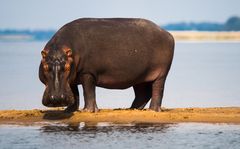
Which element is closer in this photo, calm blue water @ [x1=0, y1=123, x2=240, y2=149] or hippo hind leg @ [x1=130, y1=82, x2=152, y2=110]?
calm blue water @ [x1=0, y1=123, x2=240, y2=149]

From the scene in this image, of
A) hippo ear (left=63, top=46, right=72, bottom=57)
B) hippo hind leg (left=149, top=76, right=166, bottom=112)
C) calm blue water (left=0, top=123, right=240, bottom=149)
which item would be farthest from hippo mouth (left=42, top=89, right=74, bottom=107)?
hippo hind leg (left=149, top=76, right=166, bottom=112)

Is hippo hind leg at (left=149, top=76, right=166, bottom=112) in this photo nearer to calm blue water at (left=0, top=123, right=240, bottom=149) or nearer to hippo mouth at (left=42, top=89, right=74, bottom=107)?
calm blue water at (left=0, top=123, right=240, bottom=149)

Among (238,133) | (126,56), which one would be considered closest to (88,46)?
(126,56)

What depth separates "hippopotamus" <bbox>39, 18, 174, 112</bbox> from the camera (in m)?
16.9

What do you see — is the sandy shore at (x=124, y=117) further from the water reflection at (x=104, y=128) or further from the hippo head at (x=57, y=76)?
the hippo head at (x=57, y=76)

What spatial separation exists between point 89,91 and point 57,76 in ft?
3.44

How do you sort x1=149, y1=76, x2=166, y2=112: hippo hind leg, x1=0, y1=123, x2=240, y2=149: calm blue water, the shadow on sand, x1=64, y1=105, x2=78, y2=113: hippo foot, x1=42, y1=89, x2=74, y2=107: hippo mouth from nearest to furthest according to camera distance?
x1=0, y1=123, x2=240, y2=149: calm blue water
x1=42, y1=89, x2=74, y2=107: hippo mouth
the shadow on sand
x1=64, y1=105, x2=78, y2=113: hippo foot
x1=149, y1=76, x2=166, y2=112: hippo hind leg

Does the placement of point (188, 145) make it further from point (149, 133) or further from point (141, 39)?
point (141, 39)

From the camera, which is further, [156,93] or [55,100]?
[156,93]

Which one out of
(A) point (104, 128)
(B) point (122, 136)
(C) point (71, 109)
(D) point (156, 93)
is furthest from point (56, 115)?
(B) point (122, 136)

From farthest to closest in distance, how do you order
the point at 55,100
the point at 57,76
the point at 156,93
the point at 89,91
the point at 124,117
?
the point at 156,93, the point at 89,91, the point at 124,117, the point at 57,76, the point at 55,100

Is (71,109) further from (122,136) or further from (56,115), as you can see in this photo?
(122,136)

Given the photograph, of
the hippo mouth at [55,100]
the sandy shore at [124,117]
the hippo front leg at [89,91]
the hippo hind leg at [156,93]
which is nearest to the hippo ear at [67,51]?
the hippo front leg at [89,91]

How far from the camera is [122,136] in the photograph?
15.3 m
